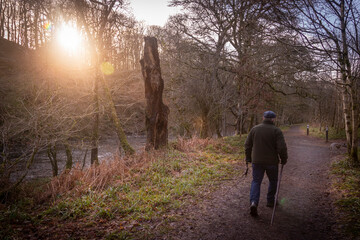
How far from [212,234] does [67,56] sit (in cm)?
1795

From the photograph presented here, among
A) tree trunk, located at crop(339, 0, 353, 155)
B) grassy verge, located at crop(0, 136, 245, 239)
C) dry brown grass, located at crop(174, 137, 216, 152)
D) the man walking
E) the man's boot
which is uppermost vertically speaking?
tree trunk, located at crop(339, 0, 353, 155)

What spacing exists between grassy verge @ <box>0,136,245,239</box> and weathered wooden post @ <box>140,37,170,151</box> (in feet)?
5.29

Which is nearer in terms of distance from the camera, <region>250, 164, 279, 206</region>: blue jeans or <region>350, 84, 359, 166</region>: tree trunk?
<region>250, 164, 279, 206</region>: blue jeans

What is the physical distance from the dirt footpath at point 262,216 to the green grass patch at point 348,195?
0.73 feet

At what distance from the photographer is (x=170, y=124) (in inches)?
661

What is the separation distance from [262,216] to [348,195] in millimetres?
2427

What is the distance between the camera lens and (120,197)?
202 inches

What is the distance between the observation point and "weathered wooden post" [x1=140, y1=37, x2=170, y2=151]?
32.7 ft

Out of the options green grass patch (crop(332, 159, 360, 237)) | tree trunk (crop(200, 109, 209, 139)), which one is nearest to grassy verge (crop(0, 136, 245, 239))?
green grass patch (crop(332, 159, 360, 237))

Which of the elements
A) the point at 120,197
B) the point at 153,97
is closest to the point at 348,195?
the point at 120,197

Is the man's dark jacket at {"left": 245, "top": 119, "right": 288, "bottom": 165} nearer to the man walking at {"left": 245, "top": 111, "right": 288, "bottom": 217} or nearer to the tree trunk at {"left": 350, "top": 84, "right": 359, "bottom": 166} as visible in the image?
the man walking at {"left": 245, "top": 111, "right": 288, "bottom": 217}

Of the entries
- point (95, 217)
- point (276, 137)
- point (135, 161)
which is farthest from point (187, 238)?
point (135, 161)

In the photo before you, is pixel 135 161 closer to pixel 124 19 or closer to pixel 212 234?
pixel 212 234

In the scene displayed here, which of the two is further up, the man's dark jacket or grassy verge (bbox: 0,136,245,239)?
the man's dark jacket
